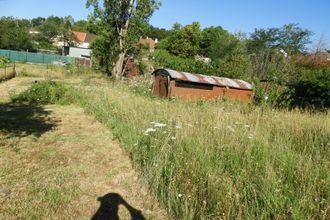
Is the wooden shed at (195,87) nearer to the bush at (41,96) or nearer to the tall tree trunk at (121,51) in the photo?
the bush at (41,96)

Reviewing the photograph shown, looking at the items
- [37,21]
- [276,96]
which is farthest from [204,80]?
[37,21]

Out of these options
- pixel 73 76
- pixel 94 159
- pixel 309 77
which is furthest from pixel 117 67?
pixel 94 159

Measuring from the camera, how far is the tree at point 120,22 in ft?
70.1

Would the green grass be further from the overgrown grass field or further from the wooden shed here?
the wooden shed

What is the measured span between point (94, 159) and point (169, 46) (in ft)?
169

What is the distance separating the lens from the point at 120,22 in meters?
21.9

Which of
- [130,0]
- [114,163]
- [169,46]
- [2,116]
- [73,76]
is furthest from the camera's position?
[169,46]

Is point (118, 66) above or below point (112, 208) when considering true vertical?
above

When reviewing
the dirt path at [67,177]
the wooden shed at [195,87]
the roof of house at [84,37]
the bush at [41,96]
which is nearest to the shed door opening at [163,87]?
the wooden shed at [195,87]

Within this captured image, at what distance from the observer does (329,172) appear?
368 centimetres

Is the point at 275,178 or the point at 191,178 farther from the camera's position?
the point at 191,178

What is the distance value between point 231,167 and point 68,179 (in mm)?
2415

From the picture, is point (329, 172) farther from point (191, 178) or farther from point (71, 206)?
point (71, 206)

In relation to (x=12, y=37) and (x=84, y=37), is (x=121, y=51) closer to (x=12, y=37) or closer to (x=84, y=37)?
(x=12, y=37)
